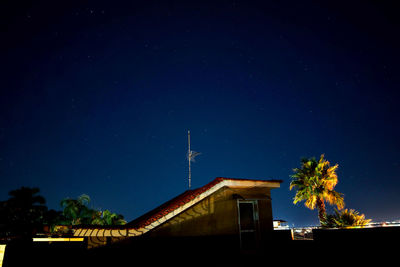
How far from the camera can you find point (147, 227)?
7.38 m

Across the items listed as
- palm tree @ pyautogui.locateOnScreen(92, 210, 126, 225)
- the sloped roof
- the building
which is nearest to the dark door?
the building

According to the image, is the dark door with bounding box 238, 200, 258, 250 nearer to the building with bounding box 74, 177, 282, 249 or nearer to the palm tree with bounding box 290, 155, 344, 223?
the building with bounding box 74, 177, 282, 249

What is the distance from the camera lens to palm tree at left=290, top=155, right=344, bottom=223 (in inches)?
958

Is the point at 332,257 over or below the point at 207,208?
below

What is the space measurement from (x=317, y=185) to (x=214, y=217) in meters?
20.2

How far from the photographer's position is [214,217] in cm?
809

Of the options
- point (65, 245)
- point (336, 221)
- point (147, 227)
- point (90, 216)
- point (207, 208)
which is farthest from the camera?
point (90, 216)

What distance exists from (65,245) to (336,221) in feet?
59.4

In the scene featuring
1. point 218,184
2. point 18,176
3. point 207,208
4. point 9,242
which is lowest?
point 9,242

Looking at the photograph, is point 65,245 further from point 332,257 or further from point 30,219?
point 30,219

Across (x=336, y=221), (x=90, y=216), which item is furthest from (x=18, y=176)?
(x=336, y=221)

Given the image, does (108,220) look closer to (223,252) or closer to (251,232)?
(251,232)

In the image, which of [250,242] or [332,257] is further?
[250,242]

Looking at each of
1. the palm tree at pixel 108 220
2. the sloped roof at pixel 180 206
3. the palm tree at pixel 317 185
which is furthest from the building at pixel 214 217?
the palm tree at pixel 108 220
